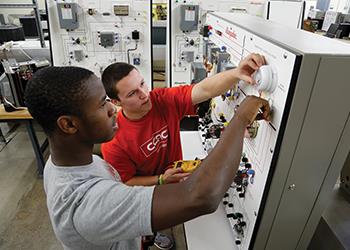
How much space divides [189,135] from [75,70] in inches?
49.2

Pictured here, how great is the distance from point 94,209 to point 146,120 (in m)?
0.69

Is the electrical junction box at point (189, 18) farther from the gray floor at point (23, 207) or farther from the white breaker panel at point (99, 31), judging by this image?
the gray floor at point (23, 207)

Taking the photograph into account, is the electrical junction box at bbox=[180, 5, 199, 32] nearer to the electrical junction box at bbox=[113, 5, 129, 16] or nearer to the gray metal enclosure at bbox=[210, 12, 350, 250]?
the electrical junction box at bbox=[113, 5, 129, 16]

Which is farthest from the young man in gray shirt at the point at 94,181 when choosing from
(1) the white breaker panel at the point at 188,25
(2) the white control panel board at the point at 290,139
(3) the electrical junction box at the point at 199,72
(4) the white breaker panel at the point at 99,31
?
(4) the white breaker panel at the point at 99,31

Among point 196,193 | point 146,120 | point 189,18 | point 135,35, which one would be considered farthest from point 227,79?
point 135,35

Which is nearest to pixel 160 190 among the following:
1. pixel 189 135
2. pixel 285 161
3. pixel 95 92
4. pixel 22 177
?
pixel 95 92

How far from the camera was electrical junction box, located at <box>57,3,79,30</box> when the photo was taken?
314cm

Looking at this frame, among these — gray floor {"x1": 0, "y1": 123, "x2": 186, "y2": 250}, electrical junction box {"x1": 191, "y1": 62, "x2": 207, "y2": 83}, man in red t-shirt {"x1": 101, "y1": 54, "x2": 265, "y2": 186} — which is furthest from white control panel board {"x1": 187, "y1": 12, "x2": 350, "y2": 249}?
gray floor {"x1": 0, "y1": 123, "x2": 186, "y2": 250}

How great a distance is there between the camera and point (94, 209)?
25.3 inches

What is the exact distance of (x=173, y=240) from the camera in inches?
80.9

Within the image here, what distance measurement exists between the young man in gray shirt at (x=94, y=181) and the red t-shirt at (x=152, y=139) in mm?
451

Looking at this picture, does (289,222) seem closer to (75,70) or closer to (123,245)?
(123,245)

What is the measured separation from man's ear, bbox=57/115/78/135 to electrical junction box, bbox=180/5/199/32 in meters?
2.87

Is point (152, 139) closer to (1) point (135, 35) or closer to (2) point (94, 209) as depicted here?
(2) point (94, 209)
